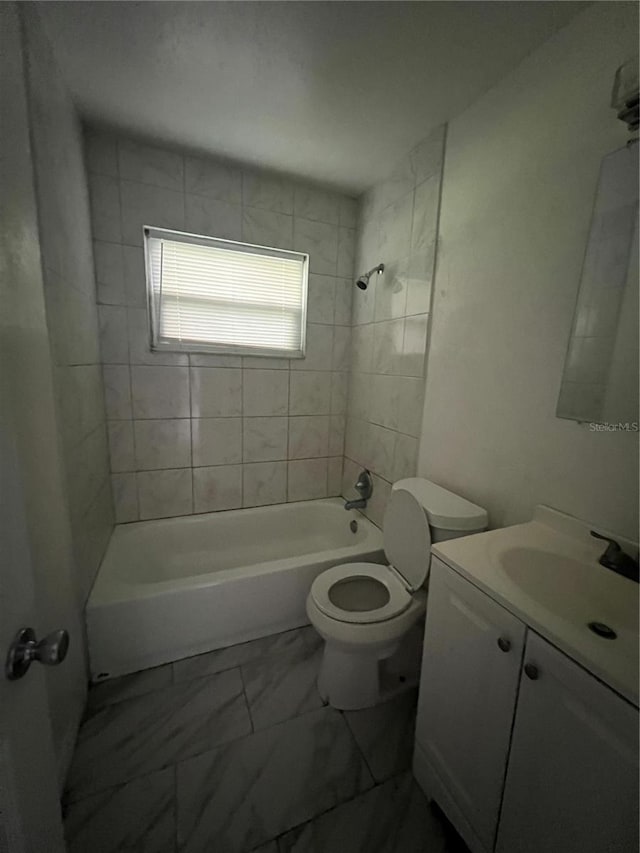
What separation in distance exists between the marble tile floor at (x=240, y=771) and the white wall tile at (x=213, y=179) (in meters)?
2.42

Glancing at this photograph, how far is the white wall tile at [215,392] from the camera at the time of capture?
2.05 metres

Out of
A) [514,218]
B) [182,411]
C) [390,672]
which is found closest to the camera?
[514,218]

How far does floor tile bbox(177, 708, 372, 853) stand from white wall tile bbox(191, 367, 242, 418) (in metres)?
1.57

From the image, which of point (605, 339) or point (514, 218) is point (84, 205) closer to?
point (514, 218)

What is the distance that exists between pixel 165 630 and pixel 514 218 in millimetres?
2190

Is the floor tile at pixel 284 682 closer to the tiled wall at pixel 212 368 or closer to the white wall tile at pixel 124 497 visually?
the tiled wall at pixel 212 368

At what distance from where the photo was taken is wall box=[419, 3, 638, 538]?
0.97 metres

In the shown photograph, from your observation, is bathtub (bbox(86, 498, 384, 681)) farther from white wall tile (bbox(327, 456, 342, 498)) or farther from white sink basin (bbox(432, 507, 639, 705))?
white sink basin (bbox(432, 507, 639, 705))

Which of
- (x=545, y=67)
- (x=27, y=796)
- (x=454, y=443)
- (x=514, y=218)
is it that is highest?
(x=545, y=67)

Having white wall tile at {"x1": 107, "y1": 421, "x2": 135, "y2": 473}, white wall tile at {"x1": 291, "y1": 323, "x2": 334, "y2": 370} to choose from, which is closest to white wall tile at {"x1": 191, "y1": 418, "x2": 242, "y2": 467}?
white wall tile at {"x1": 107, "y1": 421, "x2": 135, "y2": 473}

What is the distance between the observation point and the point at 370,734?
1274 mm

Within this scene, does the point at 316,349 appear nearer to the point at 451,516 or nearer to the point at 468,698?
the point at 451,516

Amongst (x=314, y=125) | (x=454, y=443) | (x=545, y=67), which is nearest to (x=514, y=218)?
(x=545, y=67)

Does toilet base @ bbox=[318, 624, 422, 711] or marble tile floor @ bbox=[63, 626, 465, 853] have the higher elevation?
toilet base @ bbox=[318, 624, 422, 711]
